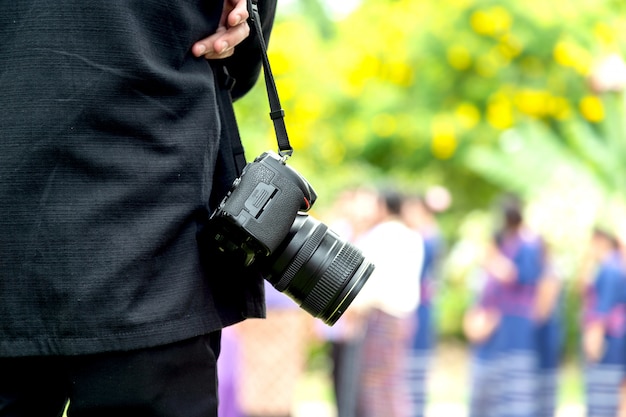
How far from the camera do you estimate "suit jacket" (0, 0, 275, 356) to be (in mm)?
1548

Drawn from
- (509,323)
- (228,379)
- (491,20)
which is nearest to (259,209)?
(228,379)

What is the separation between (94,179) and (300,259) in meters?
0.43

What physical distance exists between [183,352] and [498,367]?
312 inches

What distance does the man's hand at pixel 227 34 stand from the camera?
1.75m

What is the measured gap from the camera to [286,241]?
5.92 feet

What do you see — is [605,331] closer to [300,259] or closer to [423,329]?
[423,329]

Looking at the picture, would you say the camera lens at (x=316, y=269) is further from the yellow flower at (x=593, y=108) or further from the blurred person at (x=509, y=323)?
the yellow flower at (x=593, y=108)

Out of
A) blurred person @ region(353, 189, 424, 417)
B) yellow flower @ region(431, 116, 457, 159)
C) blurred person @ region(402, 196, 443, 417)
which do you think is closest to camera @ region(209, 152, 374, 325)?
blurred person @ region(353, 189, 424, 417)

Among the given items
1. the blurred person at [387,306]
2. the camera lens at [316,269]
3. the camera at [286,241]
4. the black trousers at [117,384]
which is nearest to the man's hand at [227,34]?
the camera at [286,241]

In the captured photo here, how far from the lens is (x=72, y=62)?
1580mm

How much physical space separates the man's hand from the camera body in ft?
0.69

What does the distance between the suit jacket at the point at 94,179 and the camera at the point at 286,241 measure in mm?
84

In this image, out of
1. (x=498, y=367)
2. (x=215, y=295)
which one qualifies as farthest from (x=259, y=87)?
(x=215, y=295)

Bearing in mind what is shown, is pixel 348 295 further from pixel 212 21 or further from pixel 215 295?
pixel 212 21
